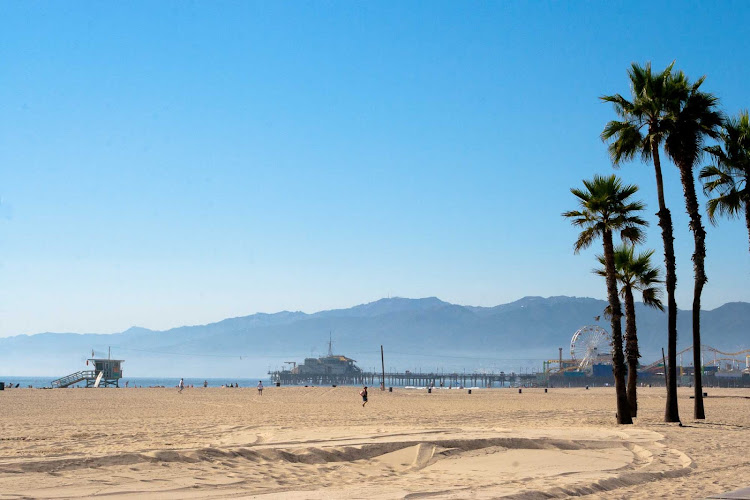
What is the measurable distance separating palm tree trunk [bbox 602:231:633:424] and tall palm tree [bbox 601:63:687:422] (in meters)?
1.28

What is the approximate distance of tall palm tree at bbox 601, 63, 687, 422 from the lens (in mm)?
20703

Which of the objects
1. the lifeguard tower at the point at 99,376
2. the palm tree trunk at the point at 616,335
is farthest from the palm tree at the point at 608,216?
the lifeguard tower at the point at 99,376

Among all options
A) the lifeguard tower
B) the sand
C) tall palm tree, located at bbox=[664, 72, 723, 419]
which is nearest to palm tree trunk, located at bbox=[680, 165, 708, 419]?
tall palm tree, located at bbox=[664, 72, 723, 419]

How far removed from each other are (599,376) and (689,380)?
16548mm

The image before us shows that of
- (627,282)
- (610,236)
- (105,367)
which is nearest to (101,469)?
(610,236)

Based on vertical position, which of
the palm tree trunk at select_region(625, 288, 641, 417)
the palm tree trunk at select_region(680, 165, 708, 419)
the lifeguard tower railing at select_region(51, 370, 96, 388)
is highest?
the palm tree trunk at select_region(680, 165, 708, 419)

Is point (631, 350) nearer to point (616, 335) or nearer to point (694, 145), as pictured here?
point (616, 335)

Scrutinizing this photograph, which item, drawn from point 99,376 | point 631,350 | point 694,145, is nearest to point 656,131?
point 694,145

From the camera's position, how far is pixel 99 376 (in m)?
83.4

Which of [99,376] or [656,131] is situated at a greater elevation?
[656,131]

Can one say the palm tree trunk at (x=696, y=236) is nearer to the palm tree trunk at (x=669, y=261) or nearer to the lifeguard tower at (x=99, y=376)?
the palm tree trunk at (x=669, y=261)

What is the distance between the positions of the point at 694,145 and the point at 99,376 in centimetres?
7640

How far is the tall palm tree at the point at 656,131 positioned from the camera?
20703 mm

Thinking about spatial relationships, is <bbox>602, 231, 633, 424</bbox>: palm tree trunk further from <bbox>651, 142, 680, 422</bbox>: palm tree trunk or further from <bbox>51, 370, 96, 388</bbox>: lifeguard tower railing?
Answer: <bbox>51, 370, 96, 388</bbox>: lifeguard tower railing
